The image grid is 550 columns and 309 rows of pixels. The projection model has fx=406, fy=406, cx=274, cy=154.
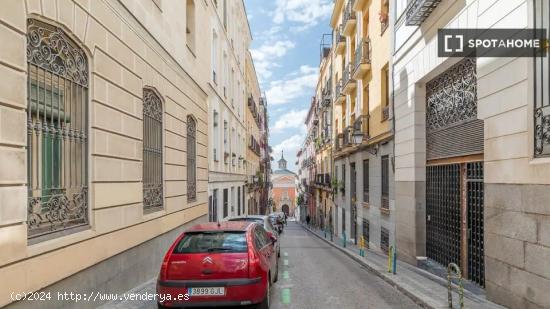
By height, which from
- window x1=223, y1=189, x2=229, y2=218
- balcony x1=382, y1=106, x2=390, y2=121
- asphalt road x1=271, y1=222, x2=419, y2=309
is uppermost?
balcony x1=382, y1=106, x2=390, y2=121

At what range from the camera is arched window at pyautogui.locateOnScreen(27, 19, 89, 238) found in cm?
493

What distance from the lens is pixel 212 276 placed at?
569 cm

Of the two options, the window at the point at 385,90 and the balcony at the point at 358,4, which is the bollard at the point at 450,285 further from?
the balcony at the point at 358,4

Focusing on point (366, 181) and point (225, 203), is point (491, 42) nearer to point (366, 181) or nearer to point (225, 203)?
point (366, 181)

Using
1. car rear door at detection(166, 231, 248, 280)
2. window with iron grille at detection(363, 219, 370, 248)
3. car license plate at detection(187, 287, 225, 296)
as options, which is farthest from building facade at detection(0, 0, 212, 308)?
window with iron grille at detection(363, 219, 370, 248)

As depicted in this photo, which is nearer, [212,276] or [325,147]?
[212,276]

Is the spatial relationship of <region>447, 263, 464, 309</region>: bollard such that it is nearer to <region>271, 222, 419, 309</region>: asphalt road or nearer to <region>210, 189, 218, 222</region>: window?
<region>271, 222, 419, 309</region>: asphalt road

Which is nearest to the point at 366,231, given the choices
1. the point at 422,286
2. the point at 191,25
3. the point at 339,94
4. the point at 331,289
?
the point at 339,94

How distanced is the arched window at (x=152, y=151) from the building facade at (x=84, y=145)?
0.02 meters

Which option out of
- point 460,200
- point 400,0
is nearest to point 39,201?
point 460,200

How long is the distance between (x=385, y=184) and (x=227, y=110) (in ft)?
32.2

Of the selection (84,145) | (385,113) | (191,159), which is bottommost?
(191,159)

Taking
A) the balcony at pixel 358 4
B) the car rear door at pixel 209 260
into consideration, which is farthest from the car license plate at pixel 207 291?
the balcony at pixel 358 4

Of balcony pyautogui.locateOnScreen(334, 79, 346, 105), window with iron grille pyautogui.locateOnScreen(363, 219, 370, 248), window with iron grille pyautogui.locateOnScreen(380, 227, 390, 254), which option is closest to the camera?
window with iron grille pyautogui.locateOnScreen(380, 227, 390, 254)
